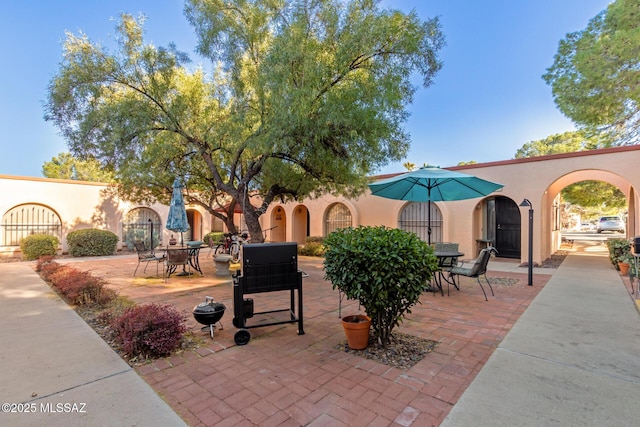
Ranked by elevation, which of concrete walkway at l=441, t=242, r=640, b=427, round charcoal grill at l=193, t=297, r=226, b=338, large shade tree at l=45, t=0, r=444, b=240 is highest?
large shade tree at l=45, t=0, r=444, b=240

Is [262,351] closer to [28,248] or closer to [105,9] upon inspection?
[105,9]

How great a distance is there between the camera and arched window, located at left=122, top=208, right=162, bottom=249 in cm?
1513

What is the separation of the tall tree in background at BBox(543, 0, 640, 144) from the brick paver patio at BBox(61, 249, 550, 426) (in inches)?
268

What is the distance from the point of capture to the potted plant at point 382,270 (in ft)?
9.89

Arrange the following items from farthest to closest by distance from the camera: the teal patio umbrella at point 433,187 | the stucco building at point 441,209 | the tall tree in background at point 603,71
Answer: the stucco building at point 441,209 < the tall tree in background at point 603,71 < the teal patio umbrella at point 433,187

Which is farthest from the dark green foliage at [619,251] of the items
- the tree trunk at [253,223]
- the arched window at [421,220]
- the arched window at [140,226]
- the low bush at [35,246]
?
the low bush at [35,246]

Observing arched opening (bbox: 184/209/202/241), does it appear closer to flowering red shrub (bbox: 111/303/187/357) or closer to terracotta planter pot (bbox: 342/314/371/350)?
flowering red shrub (bbox: 111/303/187/357)

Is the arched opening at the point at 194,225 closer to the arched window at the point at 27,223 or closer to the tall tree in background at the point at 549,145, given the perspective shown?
the arched window at the point at 27,223

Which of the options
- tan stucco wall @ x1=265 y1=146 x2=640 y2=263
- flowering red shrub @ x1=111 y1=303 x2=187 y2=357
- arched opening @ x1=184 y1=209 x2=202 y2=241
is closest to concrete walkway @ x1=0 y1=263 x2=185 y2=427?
flowering red shrub @ x1=111 y1=303 x2=187 y2=357

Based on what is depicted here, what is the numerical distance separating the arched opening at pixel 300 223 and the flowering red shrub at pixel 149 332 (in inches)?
524

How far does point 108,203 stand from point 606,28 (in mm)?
18870

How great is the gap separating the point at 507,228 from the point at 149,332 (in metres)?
12.3

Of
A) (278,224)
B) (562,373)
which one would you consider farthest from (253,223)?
(278,224)

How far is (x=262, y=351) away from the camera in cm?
336
